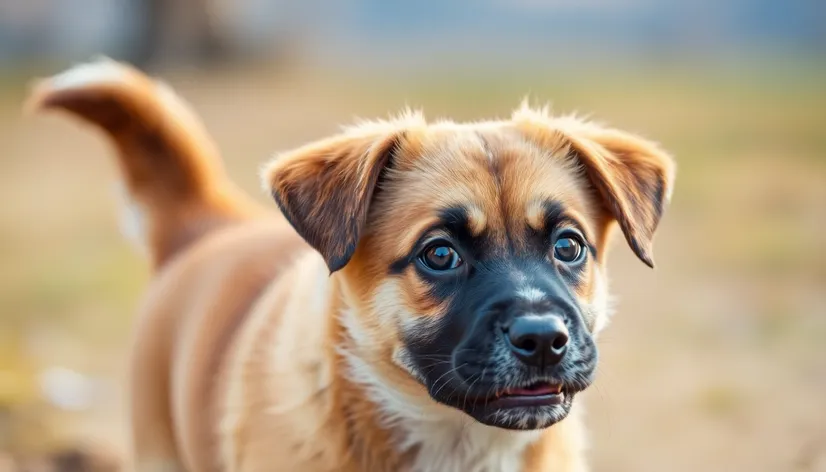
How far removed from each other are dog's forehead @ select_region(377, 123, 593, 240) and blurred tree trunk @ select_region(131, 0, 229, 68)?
16502mm

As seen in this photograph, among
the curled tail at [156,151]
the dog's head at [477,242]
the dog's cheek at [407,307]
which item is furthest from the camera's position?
the curled tail at [156,151]

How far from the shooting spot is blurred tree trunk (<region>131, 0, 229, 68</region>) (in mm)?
19438

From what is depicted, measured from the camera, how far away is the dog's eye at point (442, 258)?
3.50 m

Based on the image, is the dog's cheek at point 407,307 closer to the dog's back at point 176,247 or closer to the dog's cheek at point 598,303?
the dog's cheek at point 598,303

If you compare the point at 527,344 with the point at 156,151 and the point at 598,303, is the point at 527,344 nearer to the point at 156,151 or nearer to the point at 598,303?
the point at 598,303

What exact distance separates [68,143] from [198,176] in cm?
1255

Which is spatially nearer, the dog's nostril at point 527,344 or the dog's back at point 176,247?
the dog's nostril at point 527,344

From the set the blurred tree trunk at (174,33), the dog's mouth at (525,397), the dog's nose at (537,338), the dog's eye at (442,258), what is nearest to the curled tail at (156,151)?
the dog's eye at (442,258)

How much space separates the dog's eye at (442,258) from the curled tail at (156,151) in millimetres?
1866

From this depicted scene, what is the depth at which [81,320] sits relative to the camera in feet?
28.5

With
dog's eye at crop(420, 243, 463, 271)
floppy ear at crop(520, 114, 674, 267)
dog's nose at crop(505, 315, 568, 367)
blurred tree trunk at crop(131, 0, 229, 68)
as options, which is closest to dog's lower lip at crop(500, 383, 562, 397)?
dog's nose at crop(505, 315, 568, 367)

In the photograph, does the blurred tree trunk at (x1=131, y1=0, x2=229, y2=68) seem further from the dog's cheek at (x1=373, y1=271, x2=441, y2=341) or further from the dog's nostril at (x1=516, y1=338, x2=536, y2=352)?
the dog's nostril at (x1=516, y1=338, x2=536, y2=352)

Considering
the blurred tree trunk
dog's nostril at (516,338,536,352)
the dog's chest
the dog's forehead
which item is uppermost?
the blurred tree trunk

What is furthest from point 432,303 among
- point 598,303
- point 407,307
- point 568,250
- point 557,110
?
point 557,110
